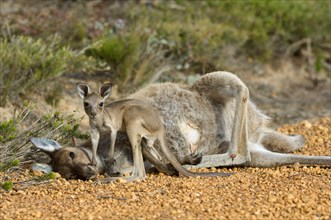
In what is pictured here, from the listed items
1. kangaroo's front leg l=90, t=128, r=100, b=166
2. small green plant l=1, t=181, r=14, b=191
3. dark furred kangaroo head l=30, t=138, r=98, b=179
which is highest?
kangaroo's front leg l=90, t=128, r=100, b=166

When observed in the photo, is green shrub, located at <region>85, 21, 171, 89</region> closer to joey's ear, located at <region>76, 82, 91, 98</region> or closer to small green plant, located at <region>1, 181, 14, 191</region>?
joey's ear, located at <region>76, 82, 91, 98</region>

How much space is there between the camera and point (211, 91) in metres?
7.20

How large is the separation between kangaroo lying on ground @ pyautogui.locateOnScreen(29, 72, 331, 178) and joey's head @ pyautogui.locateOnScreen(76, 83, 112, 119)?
2.17 ft

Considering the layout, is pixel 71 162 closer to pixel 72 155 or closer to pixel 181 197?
pixel 72 155

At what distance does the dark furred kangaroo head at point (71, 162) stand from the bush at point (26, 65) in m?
2.58

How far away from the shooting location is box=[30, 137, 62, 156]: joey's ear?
6473mm

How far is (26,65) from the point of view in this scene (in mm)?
8891

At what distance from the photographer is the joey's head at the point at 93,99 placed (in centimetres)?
600

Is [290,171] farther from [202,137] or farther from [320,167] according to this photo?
[202,137]

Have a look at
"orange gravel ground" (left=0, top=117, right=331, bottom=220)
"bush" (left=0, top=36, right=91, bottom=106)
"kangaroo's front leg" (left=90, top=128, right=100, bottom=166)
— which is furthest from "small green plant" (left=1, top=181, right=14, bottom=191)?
"bush" (left=0, top=36, right=91, bottom=106)

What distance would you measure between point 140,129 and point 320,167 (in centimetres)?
193

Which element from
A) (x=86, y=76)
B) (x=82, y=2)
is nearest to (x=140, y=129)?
(x=86, y=76)

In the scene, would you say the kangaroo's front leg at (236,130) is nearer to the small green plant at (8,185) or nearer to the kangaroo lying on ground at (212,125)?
the kangaroo lying on ground at (212,125)

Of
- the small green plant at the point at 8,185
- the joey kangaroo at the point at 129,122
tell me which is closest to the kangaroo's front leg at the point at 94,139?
the joey kangaroo at the point at 129,122
